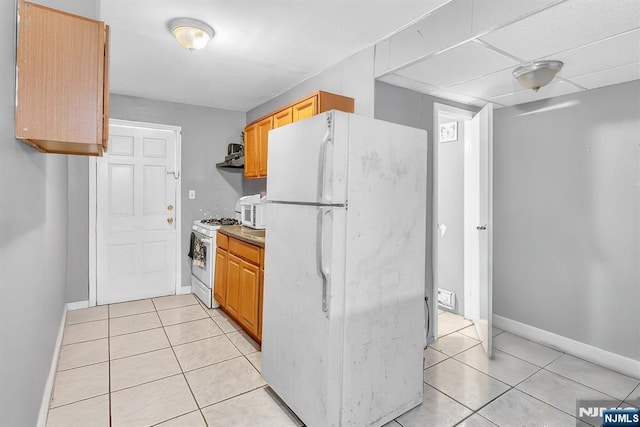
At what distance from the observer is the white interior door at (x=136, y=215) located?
3.83 metres

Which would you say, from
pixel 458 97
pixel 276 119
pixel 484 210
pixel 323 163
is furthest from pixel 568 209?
pixel 276 119

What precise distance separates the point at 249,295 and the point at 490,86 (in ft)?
8.88

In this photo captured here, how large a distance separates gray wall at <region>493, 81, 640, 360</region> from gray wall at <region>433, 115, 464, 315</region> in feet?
1.11

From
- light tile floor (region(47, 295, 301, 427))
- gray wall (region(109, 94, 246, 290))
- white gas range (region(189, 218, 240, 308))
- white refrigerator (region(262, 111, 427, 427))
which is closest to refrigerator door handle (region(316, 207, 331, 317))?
white refrigerator (region(262, 111, 427, 427))

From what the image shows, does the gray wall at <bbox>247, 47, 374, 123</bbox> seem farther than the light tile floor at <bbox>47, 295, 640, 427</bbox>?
Yes

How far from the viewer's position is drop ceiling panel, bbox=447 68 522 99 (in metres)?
2.49

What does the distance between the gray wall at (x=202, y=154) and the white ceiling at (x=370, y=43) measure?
34.7 inches

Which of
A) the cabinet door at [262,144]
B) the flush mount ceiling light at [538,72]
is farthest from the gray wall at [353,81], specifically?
the flush mount ceiling light at [538,72]

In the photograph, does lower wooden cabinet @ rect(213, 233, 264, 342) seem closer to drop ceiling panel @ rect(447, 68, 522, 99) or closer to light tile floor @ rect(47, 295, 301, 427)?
light tile floor @ rect(47, 295, 301, 427)

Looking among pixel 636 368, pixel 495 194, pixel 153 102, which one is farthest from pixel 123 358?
pixel 636 368

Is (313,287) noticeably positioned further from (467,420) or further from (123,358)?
(123,358)

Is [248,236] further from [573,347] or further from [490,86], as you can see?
[573,347]

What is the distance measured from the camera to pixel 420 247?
2.03 meters

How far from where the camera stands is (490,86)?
2703 millimetres
